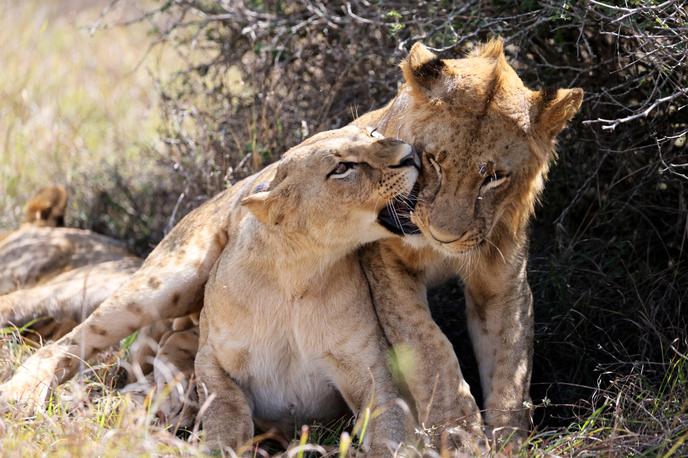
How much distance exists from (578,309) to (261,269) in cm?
140

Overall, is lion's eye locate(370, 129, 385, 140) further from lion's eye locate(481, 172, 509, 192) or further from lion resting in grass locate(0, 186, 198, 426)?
lion resting in grass locate(0, 186, 198, 426)

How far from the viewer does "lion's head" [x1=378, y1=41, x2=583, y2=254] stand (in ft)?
10.4

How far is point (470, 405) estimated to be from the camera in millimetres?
3428

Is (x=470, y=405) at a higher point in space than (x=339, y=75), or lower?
lower

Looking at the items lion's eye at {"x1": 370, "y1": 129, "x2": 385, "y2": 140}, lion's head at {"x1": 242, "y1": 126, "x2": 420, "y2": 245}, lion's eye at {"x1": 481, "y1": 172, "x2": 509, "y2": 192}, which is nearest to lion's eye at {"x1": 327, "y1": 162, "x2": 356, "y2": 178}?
lion's head at {"x1": 242, "y1": 126, "x2": 420, "y2": 245}

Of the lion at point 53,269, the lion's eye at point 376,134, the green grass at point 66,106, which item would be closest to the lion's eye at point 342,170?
the lion's eye at point 376,134

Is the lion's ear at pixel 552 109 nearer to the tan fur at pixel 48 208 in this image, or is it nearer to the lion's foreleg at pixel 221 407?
the lion's foreleg at pixel 221 407

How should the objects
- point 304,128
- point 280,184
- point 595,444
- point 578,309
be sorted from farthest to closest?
point 304,128
point 578,309
point 280,184
point 595,444

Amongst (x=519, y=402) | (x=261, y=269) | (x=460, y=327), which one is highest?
(x=261, y=269)

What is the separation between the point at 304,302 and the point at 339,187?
1.56 feet

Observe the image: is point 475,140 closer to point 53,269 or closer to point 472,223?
point 472,223

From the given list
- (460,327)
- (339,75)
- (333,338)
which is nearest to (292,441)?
(333,338)

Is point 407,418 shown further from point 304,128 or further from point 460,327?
point 304,128

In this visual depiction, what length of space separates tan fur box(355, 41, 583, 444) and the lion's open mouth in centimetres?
4
